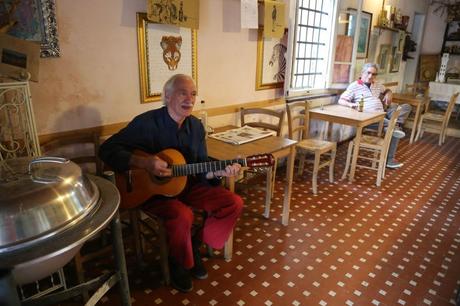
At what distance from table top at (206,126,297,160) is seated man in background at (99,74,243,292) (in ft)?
0.43

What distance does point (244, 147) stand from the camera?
2.21 metres

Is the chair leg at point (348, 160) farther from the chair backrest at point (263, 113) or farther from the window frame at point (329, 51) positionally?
the chair backrest at point (263, 113)

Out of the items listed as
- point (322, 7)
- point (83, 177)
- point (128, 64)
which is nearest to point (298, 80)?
point (322, 7)

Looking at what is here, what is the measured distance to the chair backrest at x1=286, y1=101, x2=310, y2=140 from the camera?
337cm

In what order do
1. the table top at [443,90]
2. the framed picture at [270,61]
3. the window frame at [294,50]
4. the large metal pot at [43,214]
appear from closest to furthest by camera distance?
the large metal pot at [43,214], the framed picture at [270,61], the window frame at [294,50], the table top at [443,90]

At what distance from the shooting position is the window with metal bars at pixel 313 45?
153 inches

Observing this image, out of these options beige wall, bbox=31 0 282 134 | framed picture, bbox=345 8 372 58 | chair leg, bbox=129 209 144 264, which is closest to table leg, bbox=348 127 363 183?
framed picture, bbox=345 8 372 58

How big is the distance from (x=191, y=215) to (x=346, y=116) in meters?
2.30

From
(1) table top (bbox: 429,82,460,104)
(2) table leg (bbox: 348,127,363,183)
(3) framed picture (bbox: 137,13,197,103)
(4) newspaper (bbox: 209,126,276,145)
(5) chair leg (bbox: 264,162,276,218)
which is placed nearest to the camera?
(3) framed picture (bbox: 137,13,197,103)

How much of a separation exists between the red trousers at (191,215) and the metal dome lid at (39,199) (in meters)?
0.54

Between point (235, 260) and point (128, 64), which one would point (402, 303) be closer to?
point (235, 260)

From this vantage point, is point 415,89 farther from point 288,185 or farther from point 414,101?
point 288,185

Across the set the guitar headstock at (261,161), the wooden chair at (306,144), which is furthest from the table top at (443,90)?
the guitar headstock at (261,161)

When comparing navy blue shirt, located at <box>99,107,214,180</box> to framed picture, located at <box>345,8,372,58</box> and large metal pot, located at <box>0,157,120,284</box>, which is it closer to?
large metal pot, located at <box>0,157,120,284</box>
